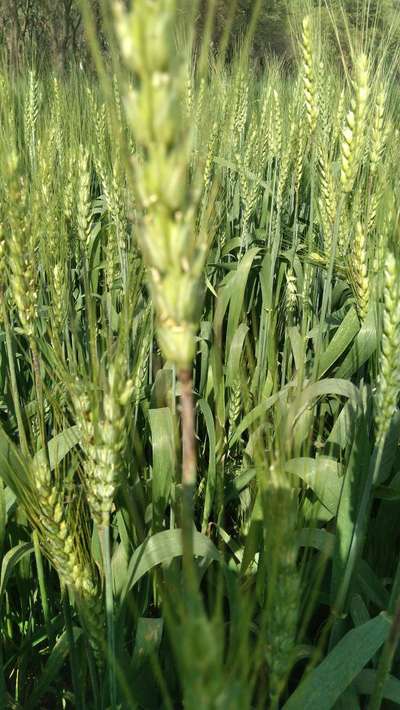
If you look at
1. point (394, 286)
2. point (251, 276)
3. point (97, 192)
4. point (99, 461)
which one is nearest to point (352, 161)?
point (394, 286)

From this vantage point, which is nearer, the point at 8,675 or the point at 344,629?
the point at 344,629

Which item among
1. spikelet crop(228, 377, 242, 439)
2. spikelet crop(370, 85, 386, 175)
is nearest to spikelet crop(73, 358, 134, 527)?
spikelet crop(228, 377, 242, 439)

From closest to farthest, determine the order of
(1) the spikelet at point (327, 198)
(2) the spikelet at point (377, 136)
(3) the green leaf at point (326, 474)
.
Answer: (3) the green leaf at point (326, 474) < (1) the spikelet at point (327, 198) < (2) the spikelet at point (377, 136)

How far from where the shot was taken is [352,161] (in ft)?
3.91

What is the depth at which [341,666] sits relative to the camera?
96 centimetres

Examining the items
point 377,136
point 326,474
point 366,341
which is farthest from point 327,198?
point 326,474

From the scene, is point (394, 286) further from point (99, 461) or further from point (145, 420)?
point (145, 420)

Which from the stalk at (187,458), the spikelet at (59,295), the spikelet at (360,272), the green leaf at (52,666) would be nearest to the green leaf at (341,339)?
the spikelet at (360,272)

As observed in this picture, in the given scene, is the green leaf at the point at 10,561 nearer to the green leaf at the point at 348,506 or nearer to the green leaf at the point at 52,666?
the green leaf at the point at 52,666

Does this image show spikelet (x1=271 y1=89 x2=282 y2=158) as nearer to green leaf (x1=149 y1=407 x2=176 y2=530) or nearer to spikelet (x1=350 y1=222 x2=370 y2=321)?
spikelet (x1=350 y1=222 x2=370 y2=321)

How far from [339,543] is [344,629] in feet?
0.73

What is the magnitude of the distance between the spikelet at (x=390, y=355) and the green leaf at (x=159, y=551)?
0.40 meters

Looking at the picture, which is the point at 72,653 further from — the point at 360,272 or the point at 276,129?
the point at 276,129

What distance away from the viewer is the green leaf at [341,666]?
92 centimetres
